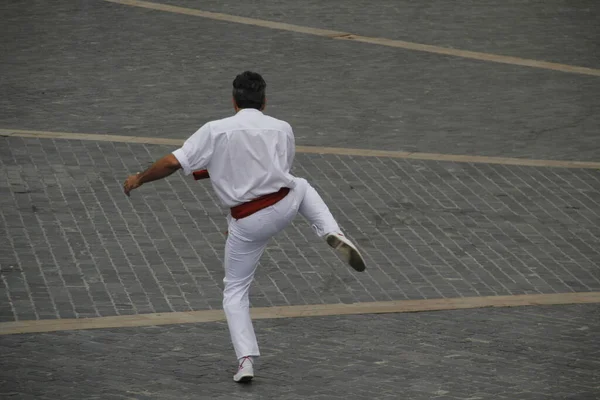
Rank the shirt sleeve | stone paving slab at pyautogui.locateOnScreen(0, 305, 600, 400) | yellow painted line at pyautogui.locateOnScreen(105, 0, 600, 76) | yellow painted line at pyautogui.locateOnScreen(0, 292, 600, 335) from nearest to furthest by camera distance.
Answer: the shirt sleeve → stone paving slab at pyautogui.locateOnScreen(0, 305, 600, 400) → yellow painted line at pyautogui.locateOnScreen(0, 292, 600, 335) → yellow painted line at pyautogui.locateOnScreen(105, 0, 600, 76)

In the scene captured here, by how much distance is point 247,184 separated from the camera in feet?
24.9

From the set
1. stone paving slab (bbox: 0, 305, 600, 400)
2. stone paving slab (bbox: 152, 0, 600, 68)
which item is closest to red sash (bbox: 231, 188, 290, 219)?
stone paving slab (bbox: 0, 305, 600, 400)

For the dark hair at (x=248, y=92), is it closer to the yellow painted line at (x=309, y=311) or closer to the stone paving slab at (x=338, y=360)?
the stone paving slab at (x=338, y=360)

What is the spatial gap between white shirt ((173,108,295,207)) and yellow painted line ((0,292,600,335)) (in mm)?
1629

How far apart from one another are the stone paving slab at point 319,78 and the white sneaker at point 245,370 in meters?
5.99

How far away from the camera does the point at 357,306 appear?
30.9ft

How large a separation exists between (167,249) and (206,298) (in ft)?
3.80

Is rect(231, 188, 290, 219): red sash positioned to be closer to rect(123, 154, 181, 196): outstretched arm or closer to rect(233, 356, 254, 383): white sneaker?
rect(123, 154, 181, 196): outstretched arm

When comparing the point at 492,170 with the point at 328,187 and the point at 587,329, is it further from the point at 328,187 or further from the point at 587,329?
the point at 587,329

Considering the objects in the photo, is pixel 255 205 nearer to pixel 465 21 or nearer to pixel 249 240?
pixel 249 240

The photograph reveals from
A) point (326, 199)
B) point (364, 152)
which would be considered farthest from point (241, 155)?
point (364, 152)

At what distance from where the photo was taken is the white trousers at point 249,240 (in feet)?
25.2

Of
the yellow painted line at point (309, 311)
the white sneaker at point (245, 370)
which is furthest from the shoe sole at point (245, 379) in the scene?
the yellow painted line at point (309, 311)

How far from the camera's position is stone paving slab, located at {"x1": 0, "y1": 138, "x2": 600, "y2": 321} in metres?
9.63
